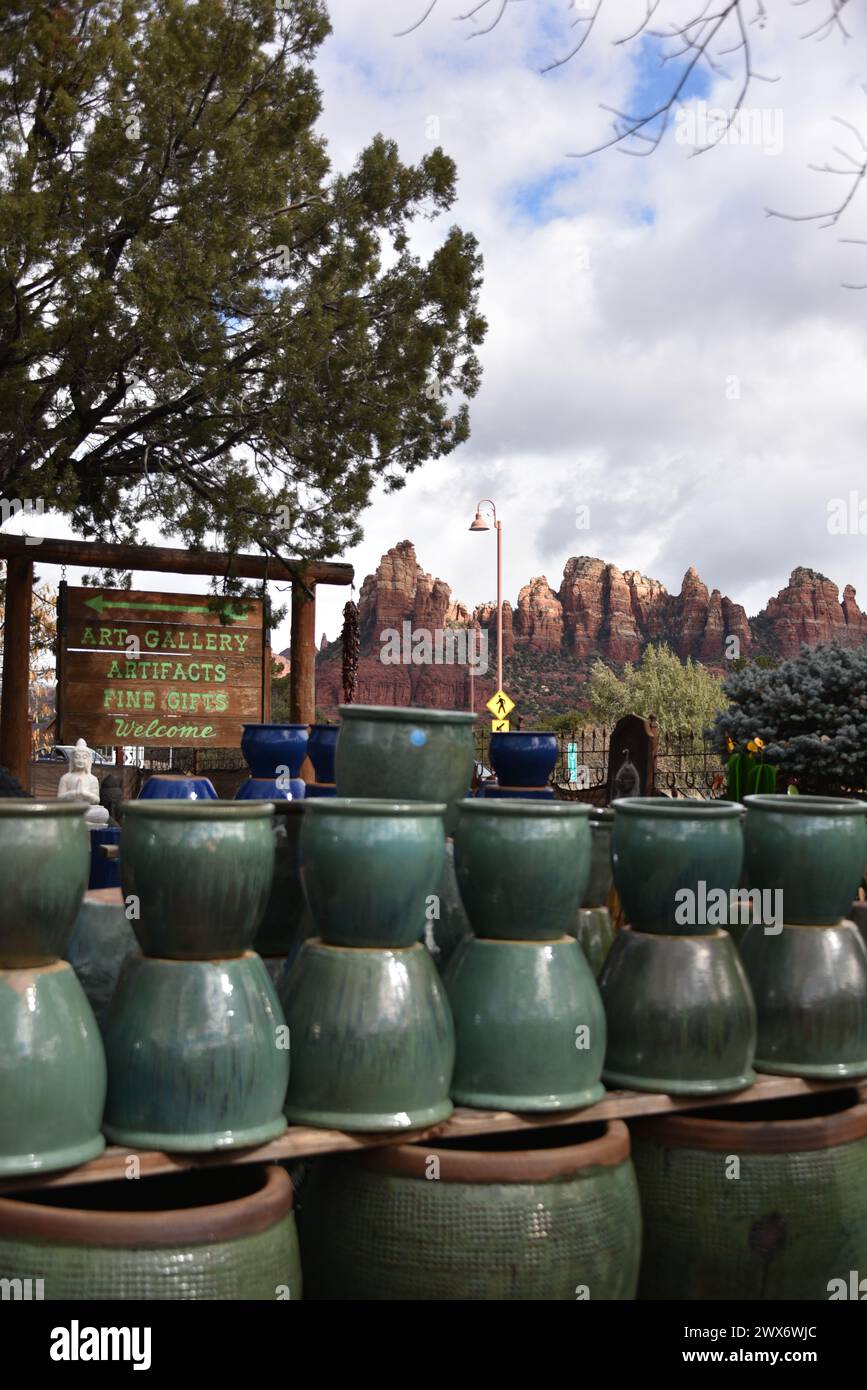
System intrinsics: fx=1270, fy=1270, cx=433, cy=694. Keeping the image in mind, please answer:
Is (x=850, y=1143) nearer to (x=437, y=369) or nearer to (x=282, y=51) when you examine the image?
(x=437, y=369)

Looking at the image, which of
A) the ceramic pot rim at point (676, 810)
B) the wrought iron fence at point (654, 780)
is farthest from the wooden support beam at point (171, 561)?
the ceramic pot rim at point (676, 810)

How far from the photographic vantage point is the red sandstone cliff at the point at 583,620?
94.3 meters

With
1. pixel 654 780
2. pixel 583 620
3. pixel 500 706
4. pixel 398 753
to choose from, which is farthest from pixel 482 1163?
pixel 583 620

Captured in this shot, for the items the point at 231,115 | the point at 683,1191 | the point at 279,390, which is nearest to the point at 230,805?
the point at 683,1191

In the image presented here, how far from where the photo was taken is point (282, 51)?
9.81 meters

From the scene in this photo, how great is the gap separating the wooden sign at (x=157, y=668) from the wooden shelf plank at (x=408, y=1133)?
243 inches

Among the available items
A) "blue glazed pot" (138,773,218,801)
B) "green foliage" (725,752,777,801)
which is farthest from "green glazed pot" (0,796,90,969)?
"green foliage" (725,752,777,801)

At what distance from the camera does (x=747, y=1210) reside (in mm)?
2879

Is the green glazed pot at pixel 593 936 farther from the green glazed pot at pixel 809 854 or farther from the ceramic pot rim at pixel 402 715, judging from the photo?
the ceramic pot rim at pixel 402 715

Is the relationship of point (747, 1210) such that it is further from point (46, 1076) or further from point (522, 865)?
point (46, 1076)

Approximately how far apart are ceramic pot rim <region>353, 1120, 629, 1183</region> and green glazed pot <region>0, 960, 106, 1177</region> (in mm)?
592

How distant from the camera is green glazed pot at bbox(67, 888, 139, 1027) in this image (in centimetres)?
296

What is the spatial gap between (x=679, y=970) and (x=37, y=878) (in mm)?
1489
